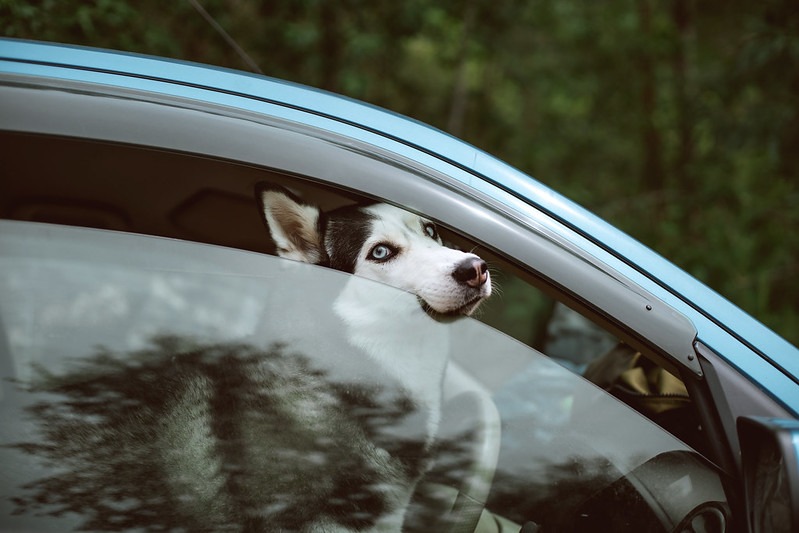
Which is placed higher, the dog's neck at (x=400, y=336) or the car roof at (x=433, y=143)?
the car roof at (x=433, y=143)

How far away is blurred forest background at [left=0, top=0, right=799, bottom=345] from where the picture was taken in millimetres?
5629

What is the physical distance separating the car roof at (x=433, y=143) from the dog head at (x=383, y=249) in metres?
0.23

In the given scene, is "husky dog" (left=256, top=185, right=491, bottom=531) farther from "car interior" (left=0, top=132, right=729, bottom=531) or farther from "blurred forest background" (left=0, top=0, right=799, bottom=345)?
"blurred forest background" (left=0, top=0, right=799, bottom=345)

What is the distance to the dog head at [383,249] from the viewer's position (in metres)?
1.67

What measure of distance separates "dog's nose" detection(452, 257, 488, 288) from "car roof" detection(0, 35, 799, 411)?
1.52 ft

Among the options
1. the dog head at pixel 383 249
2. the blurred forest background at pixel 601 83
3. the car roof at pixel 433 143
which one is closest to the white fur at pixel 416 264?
the dog head at pixel 383 249

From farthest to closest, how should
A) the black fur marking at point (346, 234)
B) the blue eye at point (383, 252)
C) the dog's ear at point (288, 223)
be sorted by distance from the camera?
1. the blue eye at point (383, 252)
2. the black fur marking at point (346, 234)
3. the dog's ear at point (288, 223)

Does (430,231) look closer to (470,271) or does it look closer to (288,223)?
(470,271)

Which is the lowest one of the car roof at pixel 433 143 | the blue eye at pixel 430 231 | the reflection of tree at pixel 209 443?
the reflection of tree at pixel 209 443

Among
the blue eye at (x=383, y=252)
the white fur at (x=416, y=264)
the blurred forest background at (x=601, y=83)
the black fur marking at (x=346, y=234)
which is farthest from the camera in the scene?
the blurred forest background at (x=601, y=83)

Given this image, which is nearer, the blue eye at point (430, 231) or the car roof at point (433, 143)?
the car roof at point (433, 143)

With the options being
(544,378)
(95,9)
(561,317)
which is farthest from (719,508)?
(95,9)

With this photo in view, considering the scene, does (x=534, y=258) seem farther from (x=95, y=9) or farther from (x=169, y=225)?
(x=95, y=9)

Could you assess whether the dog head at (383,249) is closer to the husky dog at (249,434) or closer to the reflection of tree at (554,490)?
the husky dog at (249,434)
